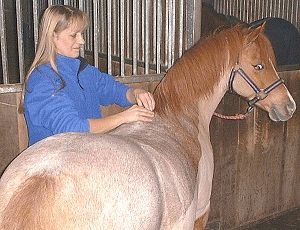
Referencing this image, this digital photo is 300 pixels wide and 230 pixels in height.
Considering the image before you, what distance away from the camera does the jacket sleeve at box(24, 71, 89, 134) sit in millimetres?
1620

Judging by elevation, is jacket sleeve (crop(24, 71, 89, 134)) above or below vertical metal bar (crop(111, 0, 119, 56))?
below

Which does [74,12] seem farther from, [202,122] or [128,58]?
[128,58]

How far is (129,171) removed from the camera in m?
1.33

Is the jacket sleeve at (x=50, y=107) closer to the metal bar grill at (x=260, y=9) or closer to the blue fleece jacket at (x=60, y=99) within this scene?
the blue fleece jacket at (x=60, y=99)

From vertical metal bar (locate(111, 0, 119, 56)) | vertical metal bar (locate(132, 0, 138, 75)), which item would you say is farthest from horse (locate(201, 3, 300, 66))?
vertical metal bar (locate(132, 0, 138, 75))

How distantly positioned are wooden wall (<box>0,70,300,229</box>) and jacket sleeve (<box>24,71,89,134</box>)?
1455 mm

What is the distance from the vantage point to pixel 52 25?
67.3 inches

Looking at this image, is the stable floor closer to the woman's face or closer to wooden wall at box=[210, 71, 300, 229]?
wooden wall at box=[210, 71, 300, 229]

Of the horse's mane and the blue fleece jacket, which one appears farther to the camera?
the horse's mane

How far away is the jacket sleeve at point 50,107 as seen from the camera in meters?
1.62

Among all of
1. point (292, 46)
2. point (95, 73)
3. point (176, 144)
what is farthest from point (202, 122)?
point (292, 46)

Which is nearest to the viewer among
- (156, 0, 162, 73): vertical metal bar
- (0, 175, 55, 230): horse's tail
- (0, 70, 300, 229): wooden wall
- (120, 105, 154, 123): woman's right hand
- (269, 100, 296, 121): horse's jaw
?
(0, 175, 55, 230): horse's tail

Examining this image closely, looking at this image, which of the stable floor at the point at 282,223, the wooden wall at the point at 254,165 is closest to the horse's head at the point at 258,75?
the wooden wall at the point at 254,165

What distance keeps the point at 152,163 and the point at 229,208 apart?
1.89 meters
